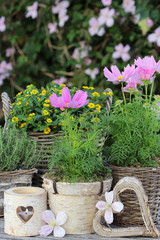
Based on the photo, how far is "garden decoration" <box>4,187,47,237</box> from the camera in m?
1.22

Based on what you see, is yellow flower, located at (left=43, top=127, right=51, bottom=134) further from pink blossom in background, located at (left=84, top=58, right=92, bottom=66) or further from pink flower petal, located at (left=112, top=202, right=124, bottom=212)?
pink blossom in background, located at (left=84, top=58, right=92, bottom=66)

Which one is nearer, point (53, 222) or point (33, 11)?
point (53, 222)

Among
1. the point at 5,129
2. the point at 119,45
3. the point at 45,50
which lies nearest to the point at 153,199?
the point at 5,129

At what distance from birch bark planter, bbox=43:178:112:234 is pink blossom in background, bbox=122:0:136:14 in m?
1.40

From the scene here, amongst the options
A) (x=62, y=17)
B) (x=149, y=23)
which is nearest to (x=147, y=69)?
(x=149, y=23)

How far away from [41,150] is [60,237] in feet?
1.12

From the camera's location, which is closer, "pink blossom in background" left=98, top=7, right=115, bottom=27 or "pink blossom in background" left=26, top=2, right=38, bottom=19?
"pink blossom in background" left=98, top=7, right=115, bottom=27

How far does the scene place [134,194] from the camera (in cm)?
129

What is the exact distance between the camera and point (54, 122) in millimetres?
1492

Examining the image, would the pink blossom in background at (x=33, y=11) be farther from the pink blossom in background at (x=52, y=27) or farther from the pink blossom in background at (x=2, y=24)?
the pink blossom in background at (x=2, y=24)

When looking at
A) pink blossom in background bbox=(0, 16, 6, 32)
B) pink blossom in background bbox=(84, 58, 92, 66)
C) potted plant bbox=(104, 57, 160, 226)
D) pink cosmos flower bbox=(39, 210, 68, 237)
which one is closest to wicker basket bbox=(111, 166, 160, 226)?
potted plant bbox=(104, 57, 160, 226)

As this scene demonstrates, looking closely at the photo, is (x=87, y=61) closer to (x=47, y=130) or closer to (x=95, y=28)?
(x=95, y=28)

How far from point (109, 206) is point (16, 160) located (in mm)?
395

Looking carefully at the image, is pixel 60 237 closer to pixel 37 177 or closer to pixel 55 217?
pixel 55 217
